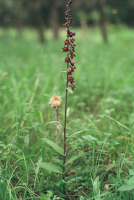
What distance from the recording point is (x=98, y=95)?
116 inches

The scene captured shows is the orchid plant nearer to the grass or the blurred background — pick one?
the grass

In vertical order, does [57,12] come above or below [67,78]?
above

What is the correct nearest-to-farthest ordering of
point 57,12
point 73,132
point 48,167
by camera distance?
point 48,167, point 73,132, point 57,12

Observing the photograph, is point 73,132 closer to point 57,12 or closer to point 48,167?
point 48,167

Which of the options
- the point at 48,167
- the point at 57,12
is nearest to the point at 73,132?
the point at 48,167

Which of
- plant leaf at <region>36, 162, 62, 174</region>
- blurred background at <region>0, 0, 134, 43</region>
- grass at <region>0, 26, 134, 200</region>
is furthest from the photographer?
blurred background at <region>0, 0, 134, 43</region>

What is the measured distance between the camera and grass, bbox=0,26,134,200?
1.27 metres

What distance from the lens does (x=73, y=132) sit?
1884 mm

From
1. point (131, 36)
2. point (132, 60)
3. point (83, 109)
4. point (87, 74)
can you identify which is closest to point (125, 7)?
point (131, 36)

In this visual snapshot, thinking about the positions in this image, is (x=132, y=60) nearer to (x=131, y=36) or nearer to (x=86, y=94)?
(x=86, y=94)

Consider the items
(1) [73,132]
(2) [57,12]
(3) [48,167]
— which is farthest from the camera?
(2) [57,12]

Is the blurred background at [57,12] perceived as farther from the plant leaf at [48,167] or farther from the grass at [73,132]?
the plant leaf at [48,167]

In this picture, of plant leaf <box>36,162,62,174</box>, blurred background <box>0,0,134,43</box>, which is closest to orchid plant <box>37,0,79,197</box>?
plant leaf <box>36,162,62,174</box>

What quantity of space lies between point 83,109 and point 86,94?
45 cm
